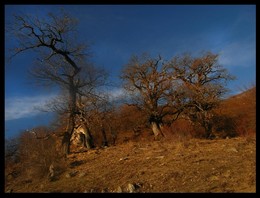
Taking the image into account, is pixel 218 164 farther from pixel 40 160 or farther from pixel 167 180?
pixel 40 160

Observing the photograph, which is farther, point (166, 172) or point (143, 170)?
point (143, 170)

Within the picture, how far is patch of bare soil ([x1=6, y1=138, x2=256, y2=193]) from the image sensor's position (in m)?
9.44

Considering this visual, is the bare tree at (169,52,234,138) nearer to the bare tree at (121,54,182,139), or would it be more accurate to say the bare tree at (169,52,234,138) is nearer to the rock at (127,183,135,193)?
the bare tree at (121,54,182,139)

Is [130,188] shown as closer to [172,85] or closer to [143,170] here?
[143,170]

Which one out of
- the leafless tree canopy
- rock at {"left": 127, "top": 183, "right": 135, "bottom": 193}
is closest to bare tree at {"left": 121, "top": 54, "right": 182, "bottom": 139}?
the leafless tree canopy

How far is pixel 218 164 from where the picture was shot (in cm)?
1091

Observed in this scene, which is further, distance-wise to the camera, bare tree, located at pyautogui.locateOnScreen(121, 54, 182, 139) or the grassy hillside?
bare tree, located at pyautogui.locateOnScreen(121, 54, 182, 139)

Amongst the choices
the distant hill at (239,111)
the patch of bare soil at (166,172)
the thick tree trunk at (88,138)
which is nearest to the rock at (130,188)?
the patch of bare soil at (166,172)

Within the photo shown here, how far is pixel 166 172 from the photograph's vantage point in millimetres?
10734

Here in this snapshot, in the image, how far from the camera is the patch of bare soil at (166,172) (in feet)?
31.0

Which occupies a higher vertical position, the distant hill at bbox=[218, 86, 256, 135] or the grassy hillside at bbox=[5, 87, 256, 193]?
the distant hill at bbox=[218, 86, 256, 135]

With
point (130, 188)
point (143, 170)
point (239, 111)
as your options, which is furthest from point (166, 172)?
point (239, 111)

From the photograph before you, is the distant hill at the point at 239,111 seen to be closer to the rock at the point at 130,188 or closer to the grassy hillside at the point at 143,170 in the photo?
the grassy hillside at the point at 143,170

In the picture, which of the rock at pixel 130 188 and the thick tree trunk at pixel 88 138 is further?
the thick tree trunk at pixel 88 138
